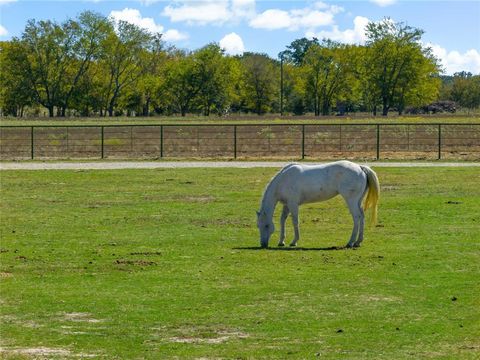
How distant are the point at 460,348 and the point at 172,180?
76.4ft

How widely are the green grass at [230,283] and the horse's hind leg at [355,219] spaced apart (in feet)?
1.22

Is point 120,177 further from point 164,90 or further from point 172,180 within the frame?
point 164,90

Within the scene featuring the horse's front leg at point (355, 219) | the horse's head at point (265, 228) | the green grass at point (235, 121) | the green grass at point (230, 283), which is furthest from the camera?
the green grass at point (235, 121)

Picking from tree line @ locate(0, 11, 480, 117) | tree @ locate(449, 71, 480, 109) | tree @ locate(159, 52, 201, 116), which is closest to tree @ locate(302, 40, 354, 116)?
tree line @ locate(0, 11, 480, 117)

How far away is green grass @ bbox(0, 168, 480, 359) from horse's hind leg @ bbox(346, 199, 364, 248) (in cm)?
37

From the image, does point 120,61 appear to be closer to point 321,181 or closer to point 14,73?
point 14,73

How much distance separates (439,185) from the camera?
30.0m

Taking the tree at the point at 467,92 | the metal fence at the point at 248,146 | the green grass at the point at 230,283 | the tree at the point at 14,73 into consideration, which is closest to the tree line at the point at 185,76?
the tree at the point at 14,73

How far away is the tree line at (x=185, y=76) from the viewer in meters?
115

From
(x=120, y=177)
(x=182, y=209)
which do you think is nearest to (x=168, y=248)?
(x=182, y=209)

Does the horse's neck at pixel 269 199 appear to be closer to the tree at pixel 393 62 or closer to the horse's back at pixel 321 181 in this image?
the horse's back at pixel 321 181

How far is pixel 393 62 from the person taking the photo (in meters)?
119

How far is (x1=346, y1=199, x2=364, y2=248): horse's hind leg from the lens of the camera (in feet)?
55.2

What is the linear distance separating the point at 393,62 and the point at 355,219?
105 metres
